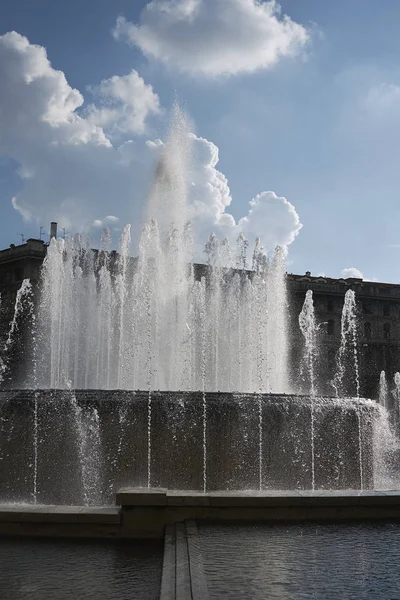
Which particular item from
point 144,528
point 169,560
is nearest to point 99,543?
point 144,528

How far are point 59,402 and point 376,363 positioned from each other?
5691 centimetres

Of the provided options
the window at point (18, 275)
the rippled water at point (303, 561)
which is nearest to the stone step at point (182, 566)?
the rippled water at point (303, 561)

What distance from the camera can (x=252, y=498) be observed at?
28.1ft

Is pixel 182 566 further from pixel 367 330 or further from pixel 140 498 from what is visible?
pixel 367 330

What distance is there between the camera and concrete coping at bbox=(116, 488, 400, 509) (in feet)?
26.7

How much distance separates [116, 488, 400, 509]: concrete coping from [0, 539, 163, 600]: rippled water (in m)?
0.55

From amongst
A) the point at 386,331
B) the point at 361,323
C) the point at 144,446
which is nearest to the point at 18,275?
the point at 361,323

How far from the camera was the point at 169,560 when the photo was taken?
21.2 feet

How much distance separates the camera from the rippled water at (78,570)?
19.1ft

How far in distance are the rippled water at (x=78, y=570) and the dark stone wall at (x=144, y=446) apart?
5.23 metres

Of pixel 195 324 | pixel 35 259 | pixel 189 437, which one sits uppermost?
pixel 35 259

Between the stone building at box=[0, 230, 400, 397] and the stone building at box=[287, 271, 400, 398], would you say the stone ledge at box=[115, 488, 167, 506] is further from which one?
the stone building at box=[287, 271, 400, 398]

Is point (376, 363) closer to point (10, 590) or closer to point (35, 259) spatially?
point (35, 259)

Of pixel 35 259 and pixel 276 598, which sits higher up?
pixel 35 259
